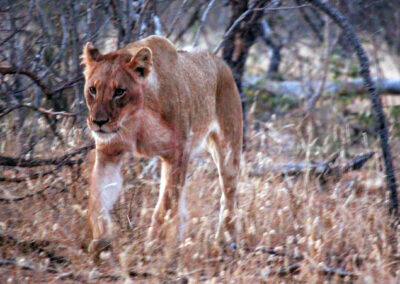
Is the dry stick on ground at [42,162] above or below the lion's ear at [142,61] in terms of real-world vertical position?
below

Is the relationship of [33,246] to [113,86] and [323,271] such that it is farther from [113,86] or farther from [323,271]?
[323,271]

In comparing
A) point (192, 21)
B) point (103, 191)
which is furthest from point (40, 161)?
point (192, 21)

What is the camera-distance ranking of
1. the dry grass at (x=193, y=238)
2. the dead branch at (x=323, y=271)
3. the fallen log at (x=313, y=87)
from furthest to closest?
1. the fallen log at (x=313, y=87)
2. the dead branch at (x=323, y=271)
3. the dry grass at (x=193, y=238)

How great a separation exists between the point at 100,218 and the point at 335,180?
2468 mm

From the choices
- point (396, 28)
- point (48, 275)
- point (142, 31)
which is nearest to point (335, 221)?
point (48, 275)

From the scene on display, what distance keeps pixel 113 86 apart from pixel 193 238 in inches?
44.5

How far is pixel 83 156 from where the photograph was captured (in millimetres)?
4770

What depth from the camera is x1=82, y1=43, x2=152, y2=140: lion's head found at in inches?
158

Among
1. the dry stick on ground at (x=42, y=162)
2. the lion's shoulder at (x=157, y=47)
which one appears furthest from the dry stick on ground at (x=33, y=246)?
the lion's shoulder at (x=157, y=47)

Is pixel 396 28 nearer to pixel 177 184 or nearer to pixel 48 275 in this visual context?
pixel 177 184

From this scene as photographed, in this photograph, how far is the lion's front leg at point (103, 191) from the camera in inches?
161

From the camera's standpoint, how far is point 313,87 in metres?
9.56

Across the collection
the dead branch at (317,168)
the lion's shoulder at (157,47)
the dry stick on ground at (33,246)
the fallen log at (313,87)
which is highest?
the lion's shoulder at (157,47)

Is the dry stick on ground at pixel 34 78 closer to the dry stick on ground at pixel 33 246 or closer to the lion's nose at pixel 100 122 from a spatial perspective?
the lion's nose at pixel 100 122
